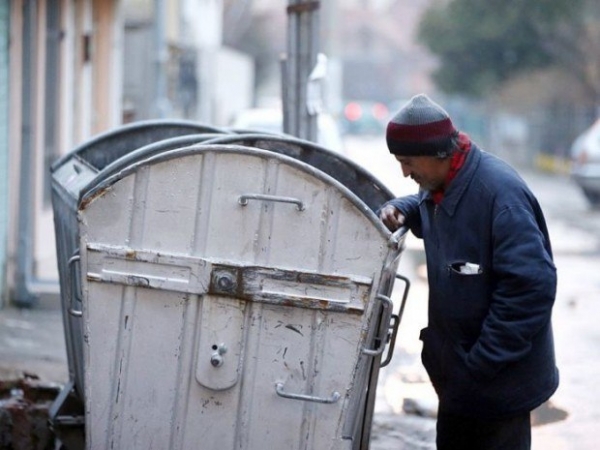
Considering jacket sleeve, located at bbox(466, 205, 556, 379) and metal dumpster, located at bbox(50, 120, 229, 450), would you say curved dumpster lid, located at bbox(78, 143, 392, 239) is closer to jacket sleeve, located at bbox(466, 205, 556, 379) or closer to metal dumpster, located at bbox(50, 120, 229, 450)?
jacket sleeve, located at bbox(466, 205, 556, 379)

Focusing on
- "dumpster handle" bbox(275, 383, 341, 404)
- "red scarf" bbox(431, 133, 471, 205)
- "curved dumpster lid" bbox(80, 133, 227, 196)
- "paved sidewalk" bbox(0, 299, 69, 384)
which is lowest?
"paved sidewalk" bbox(0, 299, 69, 384)

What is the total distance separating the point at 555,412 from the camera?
23.0ft

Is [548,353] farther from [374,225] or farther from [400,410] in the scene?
[400,410]

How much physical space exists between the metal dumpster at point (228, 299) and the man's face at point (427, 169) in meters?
0.20

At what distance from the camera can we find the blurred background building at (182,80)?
374 inches

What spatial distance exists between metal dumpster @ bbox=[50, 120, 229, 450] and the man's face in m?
1.24

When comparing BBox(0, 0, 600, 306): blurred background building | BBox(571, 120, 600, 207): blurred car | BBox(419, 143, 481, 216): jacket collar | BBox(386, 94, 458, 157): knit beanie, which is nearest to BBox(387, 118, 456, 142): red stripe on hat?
BBox(386, 94, 458, 157): knit beanie

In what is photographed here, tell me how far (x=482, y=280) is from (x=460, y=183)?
332 mm

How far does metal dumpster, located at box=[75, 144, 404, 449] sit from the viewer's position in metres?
4.05

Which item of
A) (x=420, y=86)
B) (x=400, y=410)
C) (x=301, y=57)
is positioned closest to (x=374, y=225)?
(x=400, y=410)

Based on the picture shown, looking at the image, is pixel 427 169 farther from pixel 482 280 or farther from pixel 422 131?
pixel 482 280

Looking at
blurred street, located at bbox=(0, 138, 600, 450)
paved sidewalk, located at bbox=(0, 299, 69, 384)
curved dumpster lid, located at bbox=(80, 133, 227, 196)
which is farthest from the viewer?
paved sidewalk, located at bbox=(0, 299, 69, 384)

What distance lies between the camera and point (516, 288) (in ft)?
12.3

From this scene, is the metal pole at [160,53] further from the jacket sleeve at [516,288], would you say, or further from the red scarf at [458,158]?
the jacket sleeve at [516,288]
